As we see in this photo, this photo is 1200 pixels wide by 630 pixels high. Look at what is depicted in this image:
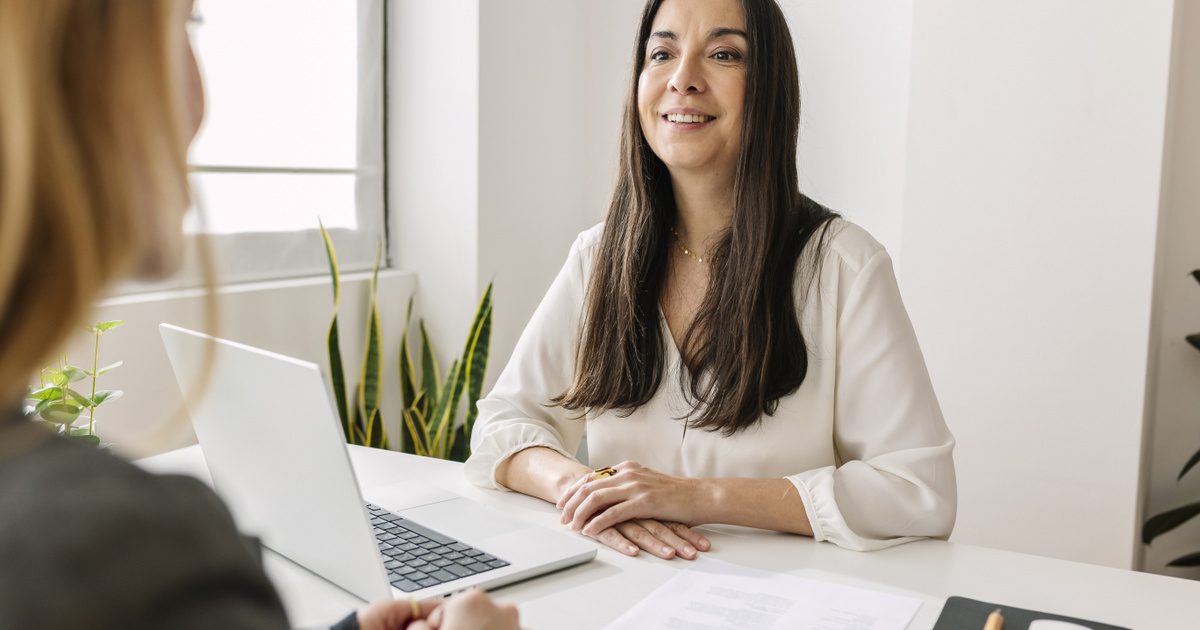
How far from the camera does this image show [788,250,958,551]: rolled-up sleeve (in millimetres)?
1429

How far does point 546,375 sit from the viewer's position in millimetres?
1877

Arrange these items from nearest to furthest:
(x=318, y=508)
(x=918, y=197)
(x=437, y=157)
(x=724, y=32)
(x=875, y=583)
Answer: (x=318, y=508) < (x=875, y=583) < (x=724, y=32) < (x=918, y=197) < (x=437, y=157)

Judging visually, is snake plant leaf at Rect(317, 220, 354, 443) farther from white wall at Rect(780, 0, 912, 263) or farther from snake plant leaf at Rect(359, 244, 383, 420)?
white wall at Rect(780, 0, 912, 263)

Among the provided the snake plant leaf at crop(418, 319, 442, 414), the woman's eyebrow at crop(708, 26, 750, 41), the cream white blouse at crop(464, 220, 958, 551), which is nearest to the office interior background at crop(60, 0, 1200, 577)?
the snake plant leaf at crop(418, 319, 442, 414)

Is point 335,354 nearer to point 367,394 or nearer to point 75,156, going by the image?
point 367,394

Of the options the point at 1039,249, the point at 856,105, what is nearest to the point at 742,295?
the point at 1039,249

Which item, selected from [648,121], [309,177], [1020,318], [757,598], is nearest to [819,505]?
[757,598]

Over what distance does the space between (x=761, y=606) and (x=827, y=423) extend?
625 mm

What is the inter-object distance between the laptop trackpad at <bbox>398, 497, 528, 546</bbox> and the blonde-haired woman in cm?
88

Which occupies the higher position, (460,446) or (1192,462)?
(1192,462)

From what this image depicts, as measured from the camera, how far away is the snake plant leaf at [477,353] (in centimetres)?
290

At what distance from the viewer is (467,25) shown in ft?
10.0

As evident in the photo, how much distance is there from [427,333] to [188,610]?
2.83 metres

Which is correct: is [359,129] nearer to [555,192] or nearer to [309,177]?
[309,177]
